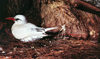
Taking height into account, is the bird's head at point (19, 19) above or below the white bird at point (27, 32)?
above

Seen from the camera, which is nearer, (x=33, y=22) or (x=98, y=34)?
(x=98, y=34)

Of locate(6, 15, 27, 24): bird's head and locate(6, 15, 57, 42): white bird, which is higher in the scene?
locate(6, 15, 27, 24): bird's head

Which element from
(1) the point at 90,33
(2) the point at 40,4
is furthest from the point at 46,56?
(2) the point at 40,4

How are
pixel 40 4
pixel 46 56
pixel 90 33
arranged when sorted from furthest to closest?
pixel 40 4 → pixel 90 33 → pixel 46 56

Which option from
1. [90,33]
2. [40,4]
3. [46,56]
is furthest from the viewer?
[40,4]

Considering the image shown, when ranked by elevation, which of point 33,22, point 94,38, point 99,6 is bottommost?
point 94,38

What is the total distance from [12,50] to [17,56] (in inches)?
3.9

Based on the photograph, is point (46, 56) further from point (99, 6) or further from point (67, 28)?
point (99, 6)

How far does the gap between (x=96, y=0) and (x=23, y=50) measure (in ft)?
2.81

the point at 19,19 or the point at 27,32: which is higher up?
the point at 19,19

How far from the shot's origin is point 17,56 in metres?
1.40

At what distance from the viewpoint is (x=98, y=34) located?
58.1 inches

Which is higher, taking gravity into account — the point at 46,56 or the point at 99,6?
the point at 99,6

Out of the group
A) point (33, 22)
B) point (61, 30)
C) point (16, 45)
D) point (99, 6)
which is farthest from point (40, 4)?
point (99, 6)
